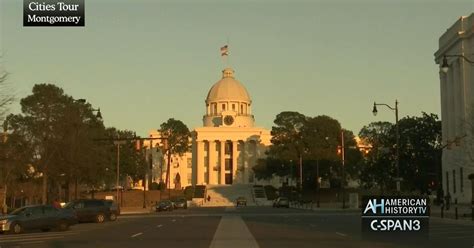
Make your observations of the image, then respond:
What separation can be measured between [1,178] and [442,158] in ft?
213

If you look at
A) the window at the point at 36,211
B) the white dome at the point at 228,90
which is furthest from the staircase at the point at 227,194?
the window at the point at 36,211

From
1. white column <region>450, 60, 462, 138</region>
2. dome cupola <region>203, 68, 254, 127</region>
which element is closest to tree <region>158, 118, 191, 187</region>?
dome cupola <region>203, 68, 254, 127</region>

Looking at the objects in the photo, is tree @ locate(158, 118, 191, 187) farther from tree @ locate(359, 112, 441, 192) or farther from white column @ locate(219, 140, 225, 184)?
tree @ locate(359, 112, 441, 192)

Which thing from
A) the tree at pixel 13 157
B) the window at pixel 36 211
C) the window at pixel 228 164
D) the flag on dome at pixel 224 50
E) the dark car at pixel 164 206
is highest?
the flag on dome at pixel 224 50

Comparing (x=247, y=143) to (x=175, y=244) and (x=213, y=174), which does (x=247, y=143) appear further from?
(x=175, y=244)

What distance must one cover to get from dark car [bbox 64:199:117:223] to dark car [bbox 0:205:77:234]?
9858 millimetres

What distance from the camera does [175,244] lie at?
24.8 m

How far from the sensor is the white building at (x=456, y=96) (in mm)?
87188

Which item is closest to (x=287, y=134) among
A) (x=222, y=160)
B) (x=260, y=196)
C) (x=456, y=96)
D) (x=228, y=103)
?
(x=260, y=196)

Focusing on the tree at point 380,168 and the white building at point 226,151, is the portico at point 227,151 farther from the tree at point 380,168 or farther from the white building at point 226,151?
the tree at point 380,168

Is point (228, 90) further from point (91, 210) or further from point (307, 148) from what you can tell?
point (91, 210)

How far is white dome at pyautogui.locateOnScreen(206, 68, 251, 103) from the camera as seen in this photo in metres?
171

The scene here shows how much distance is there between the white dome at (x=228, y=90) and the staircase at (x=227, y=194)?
3195cm

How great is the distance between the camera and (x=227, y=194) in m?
134
